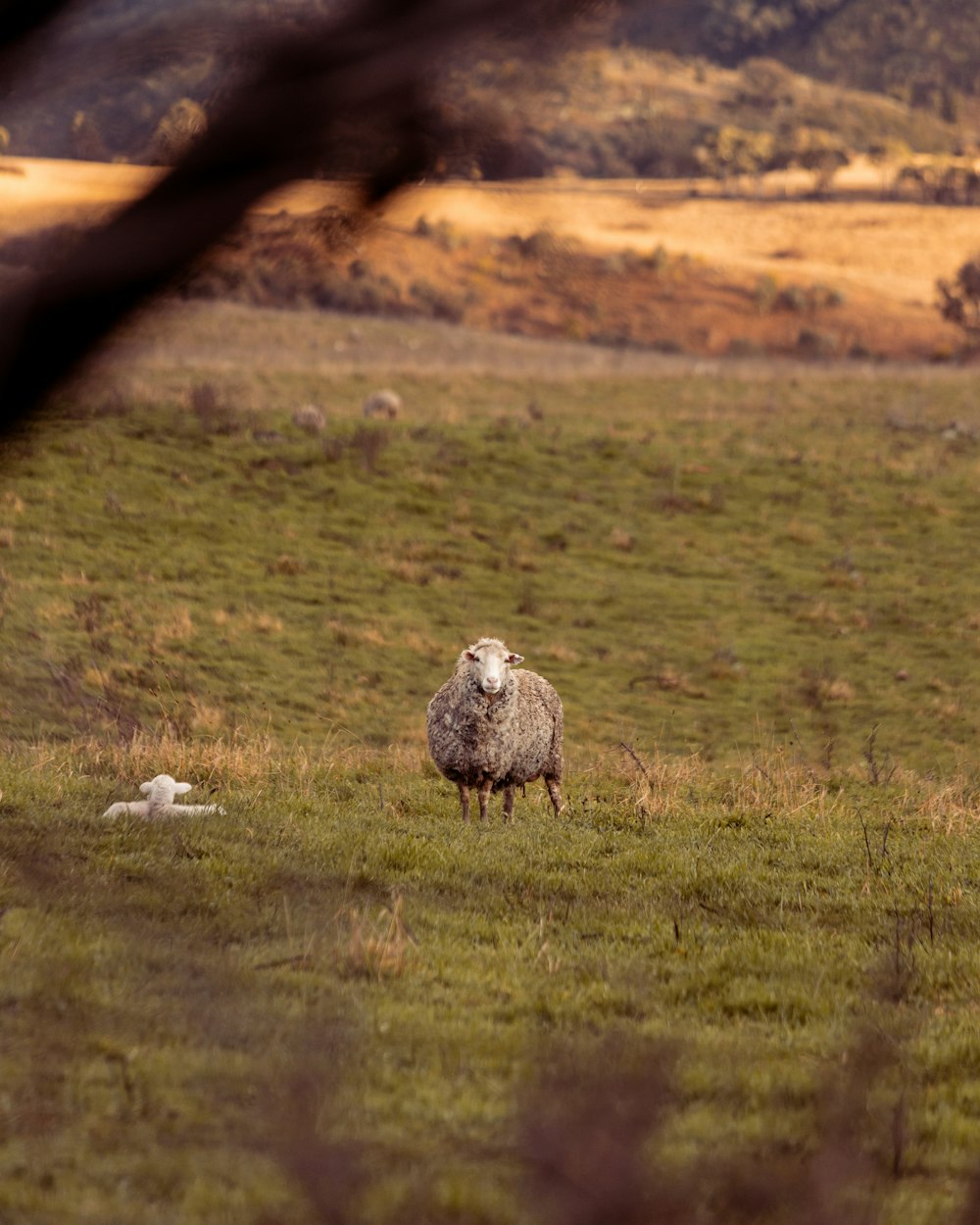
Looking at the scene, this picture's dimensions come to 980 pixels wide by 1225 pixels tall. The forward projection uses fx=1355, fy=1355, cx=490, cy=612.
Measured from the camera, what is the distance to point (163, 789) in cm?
980

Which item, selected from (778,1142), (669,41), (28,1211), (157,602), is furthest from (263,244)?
(157,602)

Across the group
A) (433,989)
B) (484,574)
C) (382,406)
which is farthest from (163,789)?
(382,406)

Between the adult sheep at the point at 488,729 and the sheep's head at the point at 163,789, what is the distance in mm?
2252

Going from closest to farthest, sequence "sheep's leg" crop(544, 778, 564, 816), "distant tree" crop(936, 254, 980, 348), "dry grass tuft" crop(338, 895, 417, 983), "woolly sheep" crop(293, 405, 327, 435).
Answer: "dry grass tuft" crop(338, 895, 417, 983) < "sheep's leg" crop(544, 778, 564, 816) < "woolly sheep" crop(293, 405, 327, 435) < "distant tree" crop(936, 254, 980, 348)

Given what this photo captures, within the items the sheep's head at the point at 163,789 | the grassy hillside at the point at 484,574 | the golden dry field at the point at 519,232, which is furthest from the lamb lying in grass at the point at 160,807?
the golden dry field at the point at 519,232

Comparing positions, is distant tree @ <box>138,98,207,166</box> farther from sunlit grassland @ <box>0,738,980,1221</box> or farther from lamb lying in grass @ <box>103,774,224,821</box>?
lamb lying in grass @ <box>103,774,224,821</box>

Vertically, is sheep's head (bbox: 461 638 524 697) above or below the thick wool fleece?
above

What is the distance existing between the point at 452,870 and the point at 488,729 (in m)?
2.86

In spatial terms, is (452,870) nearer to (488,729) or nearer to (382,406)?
(488,729)

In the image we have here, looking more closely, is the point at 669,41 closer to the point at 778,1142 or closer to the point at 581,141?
the point at 581,141

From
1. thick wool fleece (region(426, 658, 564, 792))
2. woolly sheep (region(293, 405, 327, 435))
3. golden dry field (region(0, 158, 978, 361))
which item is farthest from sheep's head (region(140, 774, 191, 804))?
woolly sheep (region(293, 405, 327, 435))

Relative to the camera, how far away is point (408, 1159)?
176 inches

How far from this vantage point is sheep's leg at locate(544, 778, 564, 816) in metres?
11.9

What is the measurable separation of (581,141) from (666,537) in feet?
87.3
